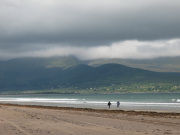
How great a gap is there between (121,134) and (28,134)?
5.58m

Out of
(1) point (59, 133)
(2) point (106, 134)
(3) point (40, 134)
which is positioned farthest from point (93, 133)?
(3) point (40, 134)

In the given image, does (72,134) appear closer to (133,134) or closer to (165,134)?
(133,134)

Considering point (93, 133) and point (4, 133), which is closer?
point (4, 133)

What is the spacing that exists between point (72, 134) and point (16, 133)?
3.31 m

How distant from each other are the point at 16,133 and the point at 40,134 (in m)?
1.43

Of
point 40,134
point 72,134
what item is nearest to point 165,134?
point 72,134

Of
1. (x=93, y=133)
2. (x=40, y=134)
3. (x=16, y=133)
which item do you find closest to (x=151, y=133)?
(x=93, y=133)

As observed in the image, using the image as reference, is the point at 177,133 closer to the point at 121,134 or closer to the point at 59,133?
the point at 121,134

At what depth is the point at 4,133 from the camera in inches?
674

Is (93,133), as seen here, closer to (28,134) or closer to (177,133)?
(28,134)

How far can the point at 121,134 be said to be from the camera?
Answer: 58.7ft

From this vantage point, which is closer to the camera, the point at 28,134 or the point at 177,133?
the point at 28,134

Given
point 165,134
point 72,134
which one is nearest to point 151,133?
point 165,134

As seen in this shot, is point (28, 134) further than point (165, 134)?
No
